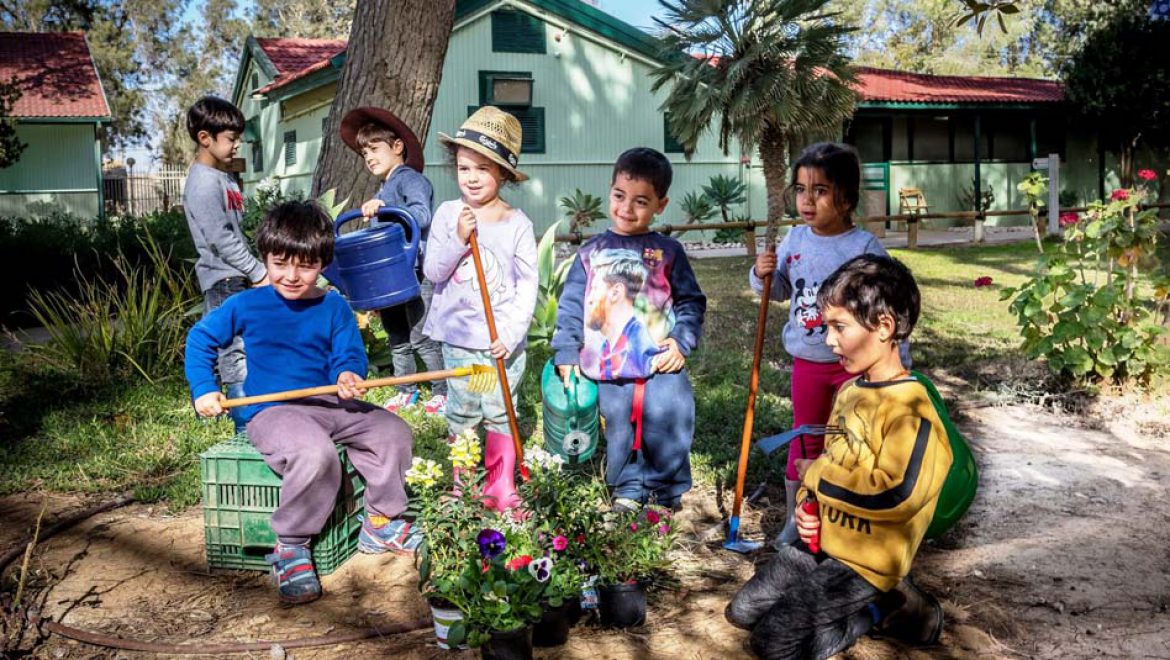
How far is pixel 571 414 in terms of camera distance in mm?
3779

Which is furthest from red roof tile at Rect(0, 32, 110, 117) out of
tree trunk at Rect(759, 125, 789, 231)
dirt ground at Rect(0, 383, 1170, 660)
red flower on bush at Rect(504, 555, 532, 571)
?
red flower on bush at Rect(504, 555, 532, 571)

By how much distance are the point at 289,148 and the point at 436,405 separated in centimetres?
1777

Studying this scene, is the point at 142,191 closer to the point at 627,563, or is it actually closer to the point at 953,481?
the point at 627,563

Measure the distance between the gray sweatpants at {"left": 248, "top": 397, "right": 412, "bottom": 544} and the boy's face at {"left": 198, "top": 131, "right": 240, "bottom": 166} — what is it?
6.18 feet

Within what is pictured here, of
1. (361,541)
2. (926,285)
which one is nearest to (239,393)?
(361,541)

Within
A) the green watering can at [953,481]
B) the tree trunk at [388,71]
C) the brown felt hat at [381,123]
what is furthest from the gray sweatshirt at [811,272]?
the tree trunk at [388,71]

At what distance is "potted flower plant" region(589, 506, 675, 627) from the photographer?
122 inches

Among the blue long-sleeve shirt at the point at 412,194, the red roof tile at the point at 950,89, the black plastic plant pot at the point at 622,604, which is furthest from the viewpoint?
the red roof tile at the point at 950,89

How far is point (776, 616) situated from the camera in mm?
2904

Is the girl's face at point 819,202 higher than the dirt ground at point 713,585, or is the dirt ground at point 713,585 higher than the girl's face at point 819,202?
the girl's face at point 819,202

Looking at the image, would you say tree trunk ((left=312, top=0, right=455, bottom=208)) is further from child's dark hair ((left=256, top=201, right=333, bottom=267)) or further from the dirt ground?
child's dark hair ((left=256, top=201, right=333, bottom=267))

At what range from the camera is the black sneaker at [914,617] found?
9.75 feet

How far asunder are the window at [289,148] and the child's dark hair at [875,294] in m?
20.3

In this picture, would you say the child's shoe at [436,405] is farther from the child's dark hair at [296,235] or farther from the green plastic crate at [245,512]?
the child's dark hair at [296,235]
